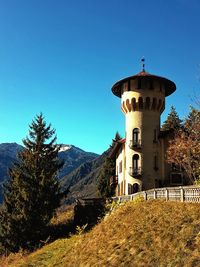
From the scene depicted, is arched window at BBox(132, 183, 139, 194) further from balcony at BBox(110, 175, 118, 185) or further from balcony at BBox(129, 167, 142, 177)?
balcony at BBox(110, 175, 118, 185)

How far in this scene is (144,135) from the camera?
46.9m

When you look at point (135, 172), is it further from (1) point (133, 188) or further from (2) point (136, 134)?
(2) point (136, 134)

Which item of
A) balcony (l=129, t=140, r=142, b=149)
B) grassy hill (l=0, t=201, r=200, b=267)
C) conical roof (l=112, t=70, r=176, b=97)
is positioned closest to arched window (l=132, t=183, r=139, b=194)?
balcony (l=129, t=140, r=142, b=149)

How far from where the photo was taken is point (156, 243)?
52.8 feet

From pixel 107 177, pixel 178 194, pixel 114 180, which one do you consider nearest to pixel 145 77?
pixel 114 180

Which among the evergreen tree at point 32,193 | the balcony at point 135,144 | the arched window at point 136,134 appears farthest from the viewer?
the arched window at point 136,134

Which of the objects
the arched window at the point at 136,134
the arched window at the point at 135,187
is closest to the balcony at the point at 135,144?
the arched window at the point at 136,134

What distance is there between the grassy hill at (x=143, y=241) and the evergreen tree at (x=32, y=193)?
6699 mm

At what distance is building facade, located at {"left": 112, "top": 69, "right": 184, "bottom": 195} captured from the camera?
46.3 meters

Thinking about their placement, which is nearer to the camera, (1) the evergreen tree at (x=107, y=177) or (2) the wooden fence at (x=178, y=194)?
(2) the wooden fence at (x=178, y=194)

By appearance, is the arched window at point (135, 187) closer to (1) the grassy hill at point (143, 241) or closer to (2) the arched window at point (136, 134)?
(2) the arched window at point (136, 134)

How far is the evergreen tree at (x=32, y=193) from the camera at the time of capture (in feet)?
106

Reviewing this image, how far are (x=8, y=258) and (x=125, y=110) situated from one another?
24.7 metres

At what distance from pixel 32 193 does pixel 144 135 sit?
18.8m
